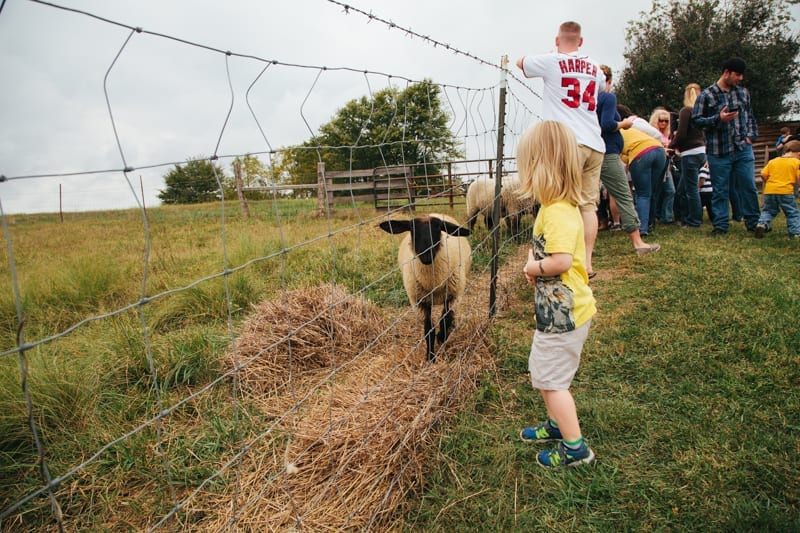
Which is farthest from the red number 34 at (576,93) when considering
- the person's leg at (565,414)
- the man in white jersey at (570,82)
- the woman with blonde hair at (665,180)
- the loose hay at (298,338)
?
the woman with blonde hair at (665,180)

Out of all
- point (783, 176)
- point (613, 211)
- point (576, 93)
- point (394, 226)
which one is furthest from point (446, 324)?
point (783, 176)

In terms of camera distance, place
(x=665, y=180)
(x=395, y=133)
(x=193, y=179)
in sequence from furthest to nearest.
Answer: (x=665, y=180) → (x=395, y=133) → (x=193, y=179)

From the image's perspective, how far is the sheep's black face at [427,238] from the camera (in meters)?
3.37

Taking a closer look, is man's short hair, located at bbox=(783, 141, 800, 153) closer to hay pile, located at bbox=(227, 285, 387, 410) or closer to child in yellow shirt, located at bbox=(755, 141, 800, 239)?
child in yellow shirt, located at bbox=(755, 141, 800, 239)

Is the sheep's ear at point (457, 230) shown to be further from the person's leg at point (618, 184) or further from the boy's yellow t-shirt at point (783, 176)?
the boy's yellow t-shirt at point (783, 176)

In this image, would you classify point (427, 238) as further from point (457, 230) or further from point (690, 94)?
point (690, 94)

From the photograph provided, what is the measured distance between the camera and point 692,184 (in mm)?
6254

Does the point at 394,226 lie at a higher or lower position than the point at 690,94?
lower

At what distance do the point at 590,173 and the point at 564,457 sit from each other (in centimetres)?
263

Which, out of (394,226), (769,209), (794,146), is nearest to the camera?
(394,226)

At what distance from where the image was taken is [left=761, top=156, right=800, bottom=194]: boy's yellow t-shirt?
215 inches

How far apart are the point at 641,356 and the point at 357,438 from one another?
2.05 meters

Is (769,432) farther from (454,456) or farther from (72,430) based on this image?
(72,430)

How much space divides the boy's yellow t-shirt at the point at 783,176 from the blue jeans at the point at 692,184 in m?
0.81
